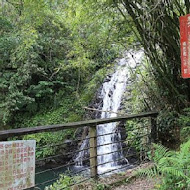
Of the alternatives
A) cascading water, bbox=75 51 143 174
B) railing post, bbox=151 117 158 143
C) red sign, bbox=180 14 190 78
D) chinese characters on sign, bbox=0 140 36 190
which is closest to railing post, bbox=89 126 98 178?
chinese characters on sign, bbox=0 140 36 190

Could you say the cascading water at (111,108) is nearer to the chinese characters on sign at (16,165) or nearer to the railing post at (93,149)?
the railing post at (93,149)

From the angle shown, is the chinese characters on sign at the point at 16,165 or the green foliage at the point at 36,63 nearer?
the chinese characters on sign at the point at 16,165

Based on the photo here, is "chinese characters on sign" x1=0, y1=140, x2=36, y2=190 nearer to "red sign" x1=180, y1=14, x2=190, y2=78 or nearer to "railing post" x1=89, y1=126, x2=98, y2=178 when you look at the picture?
"railing post" x1=89, y1=126, x2=98, y2=178

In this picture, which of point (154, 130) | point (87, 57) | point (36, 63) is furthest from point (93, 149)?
point (36, 63)

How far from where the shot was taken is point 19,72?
955 cm

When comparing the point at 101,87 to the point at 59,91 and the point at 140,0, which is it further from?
the point at 140,0

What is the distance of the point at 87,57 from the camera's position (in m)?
6.50

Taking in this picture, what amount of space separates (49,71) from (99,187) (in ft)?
27.9

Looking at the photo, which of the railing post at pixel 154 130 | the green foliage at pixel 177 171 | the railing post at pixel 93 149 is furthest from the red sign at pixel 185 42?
the railing post at pixel 93 149

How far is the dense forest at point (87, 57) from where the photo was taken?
3.58 metres

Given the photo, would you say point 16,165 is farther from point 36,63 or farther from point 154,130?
point 36,63

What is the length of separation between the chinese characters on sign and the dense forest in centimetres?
151

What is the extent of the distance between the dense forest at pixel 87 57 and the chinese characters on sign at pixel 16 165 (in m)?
1.51

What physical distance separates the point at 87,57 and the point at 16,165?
4762 millimetres
